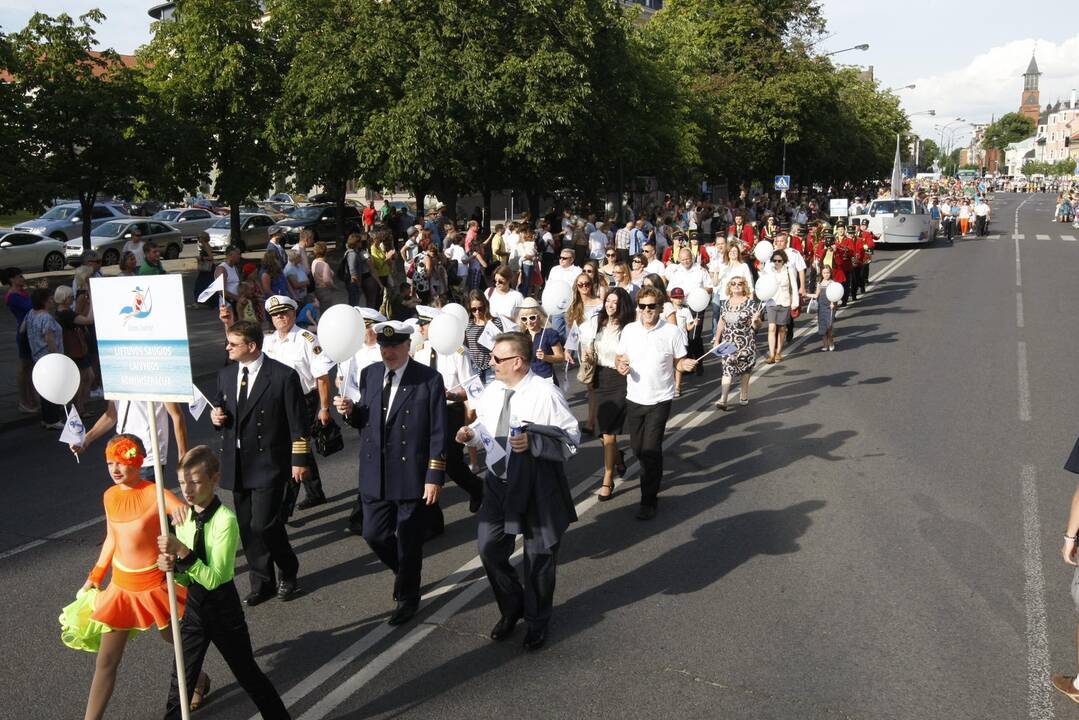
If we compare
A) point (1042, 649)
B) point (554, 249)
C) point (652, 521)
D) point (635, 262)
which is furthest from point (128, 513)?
point (554, 249)

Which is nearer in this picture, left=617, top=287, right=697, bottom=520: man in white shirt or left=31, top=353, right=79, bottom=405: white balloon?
A: left=31, top=353, right=79, bottom=405: white balloon

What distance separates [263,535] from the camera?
568 centimetres

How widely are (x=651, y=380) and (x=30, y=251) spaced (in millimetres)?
22821

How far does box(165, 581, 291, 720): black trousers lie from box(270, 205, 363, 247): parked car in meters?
29.2

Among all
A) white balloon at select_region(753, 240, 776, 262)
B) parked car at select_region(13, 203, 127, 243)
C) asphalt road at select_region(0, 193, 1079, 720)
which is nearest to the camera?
asphalt road at select_region(0, 193, 1079, 720)

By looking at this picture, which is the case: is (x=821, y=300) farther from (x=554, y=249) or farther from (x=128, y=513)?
(x=128, y=513)

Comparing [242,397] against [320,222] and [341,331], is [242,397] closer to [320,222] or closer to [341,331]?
[341,331]

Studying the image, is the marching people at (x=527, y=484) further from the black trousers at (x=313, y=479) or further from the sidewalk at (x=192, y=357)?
the sidewalk at (x=192, y=357)

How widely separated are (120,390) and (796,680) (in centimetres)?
358

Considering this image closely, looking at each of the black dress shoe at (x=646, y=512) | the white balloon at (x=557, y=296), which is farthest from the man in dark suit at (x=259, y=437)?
the white balloon at (x=557, y=296)

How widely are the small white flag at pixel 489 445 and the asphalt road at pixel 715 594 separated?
1.03 m

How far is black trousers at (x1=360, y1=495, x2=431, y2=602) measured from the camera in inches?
215

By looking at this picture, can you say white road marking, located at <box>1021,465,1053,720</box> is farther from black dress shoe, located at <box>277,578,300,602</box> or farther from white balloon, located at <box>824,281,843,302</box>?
white balloon, located at <box>824,281,843,302</box>

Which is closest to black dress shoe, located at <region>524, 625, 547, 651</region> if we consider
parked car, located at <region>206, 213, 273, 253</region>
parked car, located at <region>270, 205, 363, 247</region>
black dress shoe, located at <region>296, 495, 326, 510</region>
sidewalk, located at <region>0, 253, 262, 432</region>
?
black dress shoe, located at <region>296, 495, 326, 510</region>
